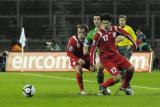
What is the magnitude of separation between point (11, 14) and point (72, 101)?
89.8ft

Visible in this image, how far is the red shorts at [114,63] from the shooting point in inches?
712

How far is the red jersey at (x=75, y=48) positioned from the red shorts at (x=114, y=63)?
1.35 meters

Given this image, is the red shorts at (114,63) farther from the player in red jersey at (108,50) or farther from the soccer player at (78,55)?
the soccer player at (78,55)

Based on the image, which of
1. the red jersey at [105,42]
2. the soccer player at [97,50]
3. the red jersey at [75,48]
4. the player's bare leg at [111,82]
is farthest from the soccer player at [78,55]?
the red jersey at [105,42]

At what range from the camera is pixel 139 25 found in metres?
42.8

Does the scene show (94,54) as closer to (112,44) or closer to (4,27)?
(112,44)

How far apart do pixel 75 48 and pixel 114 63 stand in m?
1.77

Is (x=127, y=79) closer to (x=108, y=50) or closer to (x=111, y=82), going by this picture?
(x=111, y=82)

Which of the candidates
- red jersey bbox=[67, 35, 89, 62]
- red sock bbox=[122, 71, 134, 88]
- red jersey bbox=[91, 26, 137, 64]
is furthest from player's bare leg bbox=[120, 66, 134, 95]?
red jersey bbox=[67, 35, 89, 62]

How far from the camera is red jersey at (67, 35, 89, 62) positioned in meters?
19.5

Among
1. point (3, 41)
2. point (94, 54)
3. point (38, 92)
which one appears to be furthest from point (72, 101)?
point (3, 41)

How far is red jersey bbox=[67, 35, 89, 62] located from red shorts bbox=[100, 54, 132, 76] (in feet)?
4.42

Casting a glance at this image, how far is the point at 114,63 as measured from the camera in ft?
59.8

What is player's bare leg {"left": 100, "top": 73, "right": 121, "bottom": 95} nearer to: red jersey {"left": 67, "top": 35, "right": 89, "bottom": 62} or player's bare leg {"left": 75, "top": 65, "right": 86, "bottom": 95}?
player's bare leg {"left": 75, "top": 65, "right": 86, "bottom": 95}
